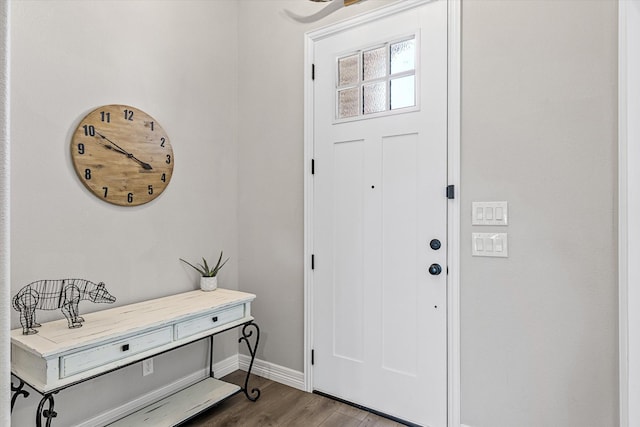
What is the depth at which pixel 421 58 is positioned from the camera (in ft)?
6.98

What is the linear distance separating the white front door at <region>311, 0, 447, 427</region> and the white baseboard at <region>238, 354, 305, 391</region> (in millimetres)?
192

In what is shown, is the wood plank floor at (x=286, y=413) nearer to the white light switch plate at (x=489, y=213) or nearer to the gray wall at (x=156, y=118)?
the gray wall at (x=156, y=118)

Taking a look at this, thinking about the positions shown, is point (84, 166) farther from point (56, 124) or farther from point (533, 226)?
point (533, 226)

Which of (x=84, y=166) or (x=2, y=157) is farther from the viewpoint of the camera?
(x=84, y=166)

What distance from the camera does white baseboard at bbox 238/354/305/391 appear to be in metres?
2.64

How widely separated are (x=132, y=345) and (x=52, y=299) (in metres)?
0.52

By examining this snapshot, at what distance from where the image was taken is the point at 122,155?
85.9 inches

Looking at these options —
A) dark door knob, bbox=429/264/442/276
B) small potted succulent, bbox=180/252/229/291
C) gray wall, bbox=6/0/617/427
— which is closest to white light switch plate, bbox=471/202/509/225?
gray wall, bbox=6/0/617/427

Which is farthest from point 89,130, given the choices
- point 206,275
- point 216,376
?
point 216,376

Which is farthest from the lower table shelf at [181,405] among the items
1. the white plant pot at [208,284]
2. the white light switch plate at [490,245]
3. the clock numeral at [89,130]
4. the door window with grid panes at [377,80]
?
the door window with grid panes at [377,80]

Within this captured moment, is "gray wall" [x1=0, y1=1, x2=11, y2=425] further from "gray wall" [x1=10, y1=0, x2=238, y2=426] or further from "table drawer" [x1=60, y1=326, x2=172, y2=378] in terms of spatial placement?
"gray wall" [x1=10, y1=0, x2=238, y2=426]
